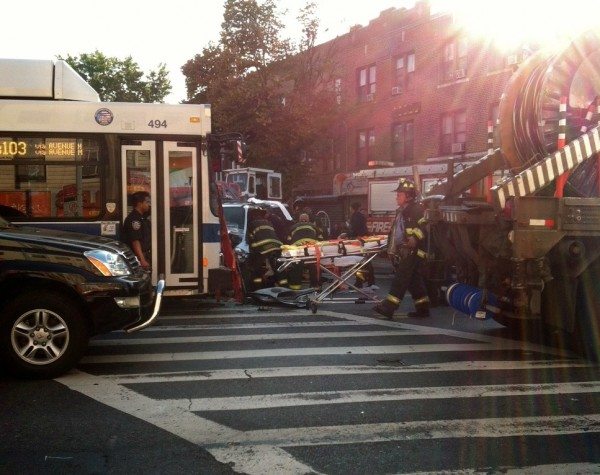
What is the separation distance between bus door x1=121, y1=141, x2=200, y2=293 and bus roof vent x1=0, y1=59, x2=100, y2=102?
1232mm

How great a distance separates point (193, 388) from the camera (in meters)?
5.84

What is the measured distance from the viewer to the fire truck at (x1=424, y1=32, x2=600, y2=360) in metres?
6.47

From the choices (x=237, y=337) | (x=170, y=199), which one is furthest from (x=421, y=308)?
(x=170, y=199)

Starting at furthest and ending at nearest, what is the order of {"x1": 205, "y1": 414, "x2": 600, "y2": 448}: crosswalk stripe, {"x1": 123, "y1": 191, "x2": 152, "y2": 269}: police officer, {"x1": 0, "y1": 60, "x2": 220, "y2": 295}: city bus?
{"x1": 0, "y1": 60, "x2": 220, "y2": 295}: city bus
{"x1": 123, "y1": 191, "x2": 152, "y2": 269}: police officer
{"x1": 205, "y1": 414, "x2": 600, "y2": 448}: crosswalk stripe

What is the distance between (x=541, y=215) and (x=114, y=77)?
136ft

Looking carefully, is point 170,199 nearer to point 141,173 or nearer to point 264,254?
point 141,173

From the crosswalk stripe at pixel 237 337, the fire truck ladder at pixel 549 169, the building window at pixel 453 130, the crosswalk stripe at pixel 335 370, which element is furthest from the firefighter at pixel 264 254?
the building window at pixel 453 130

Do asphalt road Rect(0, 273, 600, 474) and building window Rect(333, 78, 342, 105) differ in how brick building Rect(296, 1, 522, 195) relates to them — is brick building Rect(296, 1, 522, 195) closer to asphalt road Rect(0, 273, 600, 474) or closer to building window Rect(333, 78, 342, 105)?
building window Rect(333, 78, 342, 105)

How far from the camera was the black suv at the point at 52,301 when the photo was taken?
597cm

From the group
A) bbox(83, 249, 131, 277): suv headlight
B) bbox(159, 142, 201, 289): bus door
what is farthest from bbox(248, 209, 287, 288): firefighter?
bbox(83, 249, 131, 277): suv headlight

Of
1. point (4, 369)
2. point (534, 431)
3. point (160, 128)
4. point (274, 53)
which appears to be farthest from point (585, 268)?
point (274, 53)

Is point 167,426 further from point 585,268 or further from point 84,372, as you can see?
point 585,268

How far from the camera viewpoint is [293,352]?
290 inches

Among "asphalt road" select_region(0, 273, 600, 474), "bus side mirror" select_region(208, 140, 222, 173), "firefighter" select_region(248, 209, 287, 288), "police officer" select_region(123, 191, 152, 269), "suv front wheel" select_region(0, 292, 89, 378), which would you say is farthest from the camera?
"firefighter" select_region(248, 209, 287, 288)
